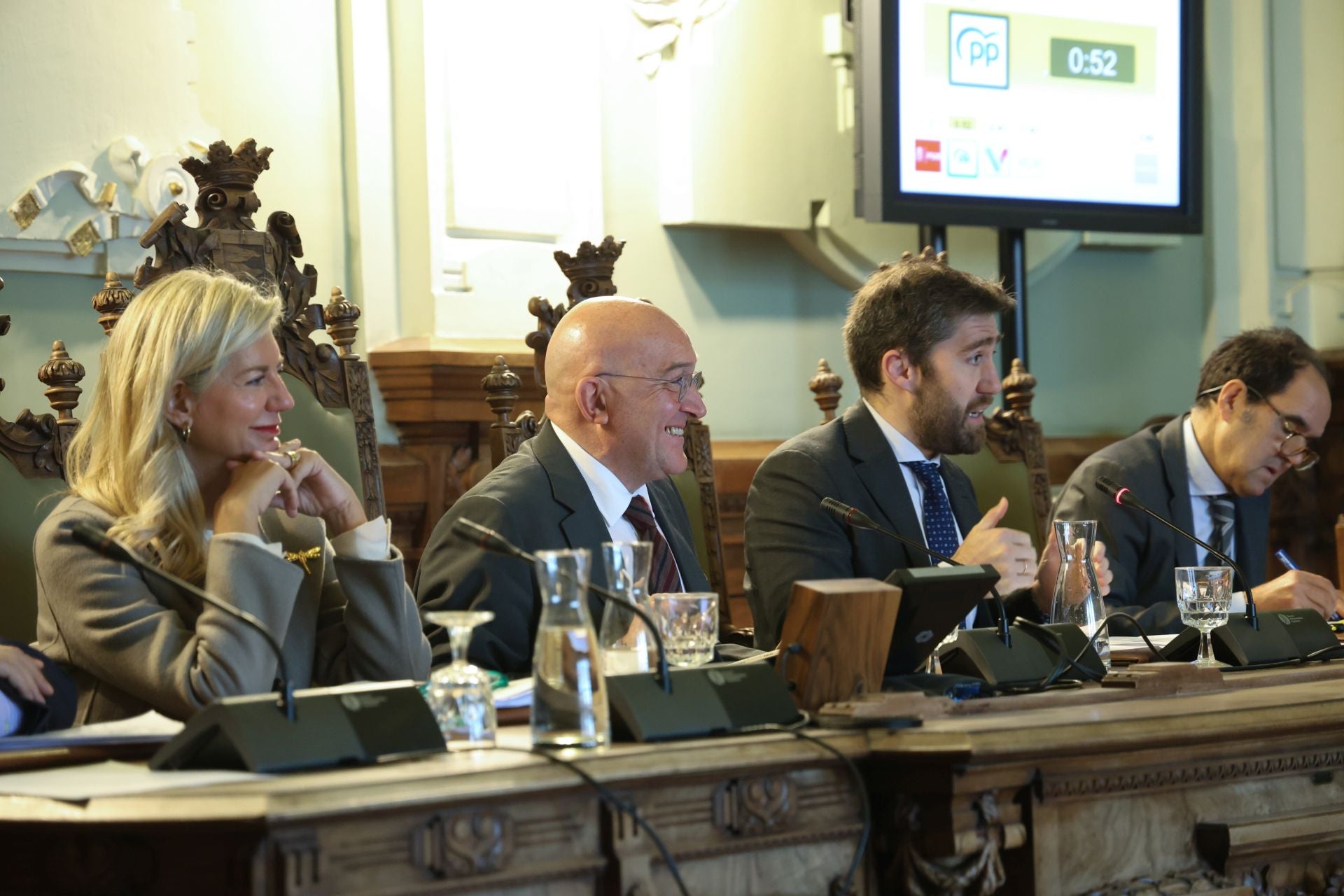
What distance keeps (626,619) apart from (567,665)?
0.95ft

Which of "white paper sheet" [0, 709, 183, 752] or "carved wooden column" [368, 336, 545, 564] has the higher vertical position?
"carved wooden column" [368, 336, 545, 564]

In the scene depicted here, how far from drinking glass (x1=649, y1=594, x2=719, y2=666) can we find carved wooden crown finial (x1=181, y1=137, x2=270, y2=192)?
123cm

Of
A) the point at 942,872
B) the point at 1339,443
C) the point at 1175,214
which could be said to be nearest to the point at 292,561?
the point at 942,872

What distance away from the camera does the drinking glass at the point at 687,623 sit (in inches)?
73.7

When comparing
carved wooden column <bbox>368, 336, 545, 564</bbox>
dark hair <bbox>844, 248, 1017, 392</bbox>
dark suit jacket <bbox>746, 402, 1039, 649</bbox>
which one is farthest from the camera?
carved wooden column <bbox>368, 336, 545, 564</bbox>

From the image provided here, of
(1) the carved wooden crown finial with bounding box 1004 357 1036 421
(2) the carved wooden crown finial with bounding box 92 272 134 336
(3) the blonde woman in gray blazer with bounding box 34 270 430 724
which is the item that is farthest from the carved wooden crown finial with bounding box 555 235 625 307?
(1) the carved wooden crown finial with bounding box 1004 357 1036 421

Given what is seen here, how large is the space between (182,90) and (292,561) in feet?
5.64

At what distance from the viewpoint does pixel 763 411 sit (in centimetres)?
461

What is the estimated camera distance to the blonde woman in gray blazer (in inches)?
76.0

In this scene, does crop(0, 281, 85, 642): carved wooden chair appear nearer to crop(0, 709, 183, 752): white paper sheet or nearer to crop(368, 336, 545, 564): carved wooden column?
crop(0, 709, 183, 752): white paper sheet

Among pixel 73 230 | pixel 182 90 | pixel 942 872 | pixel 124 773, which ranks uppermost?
pixel 182 90

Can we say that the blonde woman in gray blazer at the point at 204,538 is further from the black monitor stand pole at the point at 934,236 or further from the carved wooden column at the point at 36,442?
the black monitor stand pole at the point at 934,236

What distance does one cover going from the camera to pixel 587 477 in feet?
8.77

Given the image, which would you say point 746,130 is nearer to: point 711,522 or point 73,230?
Result: point 711,522
